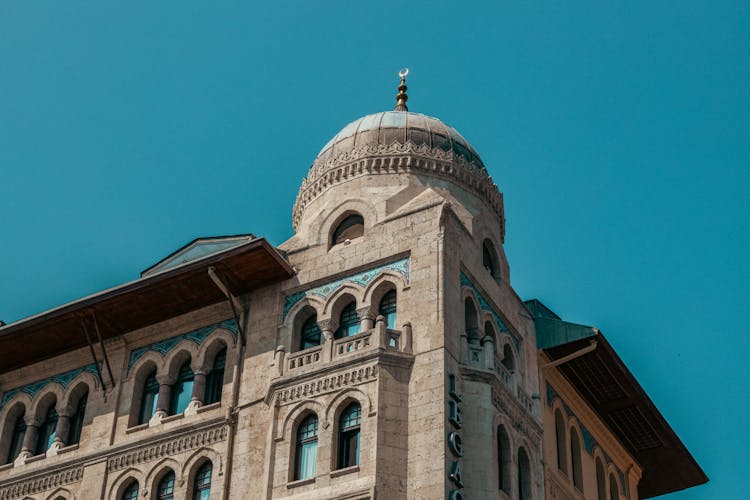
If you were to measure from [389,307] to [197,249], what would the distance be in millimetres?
6348

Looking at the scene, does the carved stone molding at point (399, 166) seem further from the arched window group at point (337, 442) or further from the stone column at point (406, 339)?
the arched window group at point (337, 442)

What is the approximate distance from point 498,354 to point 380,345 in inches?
163

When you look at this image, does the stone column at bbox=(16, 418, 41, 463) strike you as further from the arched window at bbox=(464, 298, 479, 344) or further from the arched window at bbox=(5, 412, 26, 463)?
the arched window at bbox=(464, 298, 479, 344)

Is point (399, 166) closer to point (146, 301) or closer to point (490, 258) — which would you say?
point (490, 258)

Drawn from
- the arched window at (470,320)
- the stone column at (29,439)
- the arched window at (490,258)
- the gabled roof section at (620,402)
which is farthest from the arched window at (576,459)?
the stone column at (29,439)

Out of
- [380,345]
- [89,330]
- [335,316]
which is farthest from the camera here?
[89,330]

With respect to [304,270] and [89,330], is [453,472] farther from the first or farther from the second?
[89,330]

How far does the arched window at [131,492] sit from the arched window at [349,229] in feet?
26.0

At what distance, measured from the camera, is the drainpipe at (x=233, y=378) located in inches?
1281

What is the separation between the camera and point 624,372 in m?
38.8

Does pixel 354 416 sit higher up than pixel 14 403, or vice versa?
pixel 14 403

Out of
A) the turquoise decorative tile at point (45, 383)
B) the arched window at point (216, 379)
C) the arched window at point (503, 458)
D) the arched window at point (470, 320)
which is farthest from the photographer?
the turquoise decorative tile at point (45, 383)

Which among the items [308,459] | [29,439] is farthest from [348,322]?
[29,439]

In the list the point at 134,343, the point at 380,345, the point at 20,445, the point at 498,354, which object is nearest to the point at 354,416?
the point at 380,345
